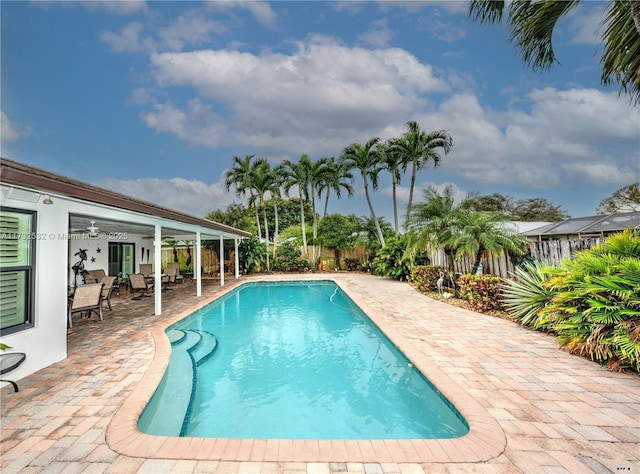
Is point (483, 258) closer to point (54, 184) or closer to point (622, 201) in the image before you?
point (54, 184)

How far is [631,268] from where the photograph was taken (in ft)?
14.3

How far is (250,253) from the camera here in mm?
20188

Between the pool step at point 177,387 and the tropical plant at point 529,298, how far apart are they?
247 inches

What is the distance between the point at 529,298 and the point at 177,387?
7.20 metres

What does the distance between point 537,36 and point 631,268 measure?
3.84 metres

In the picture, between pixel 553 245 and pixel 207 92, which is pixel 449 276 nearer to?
pixel 553 245

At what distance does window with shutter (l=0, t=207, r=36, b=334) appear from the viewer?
411 centimetres

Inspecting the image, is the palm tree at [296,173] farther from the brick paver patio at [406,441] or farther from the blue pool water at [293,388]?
the brick paver patio at [406,441]

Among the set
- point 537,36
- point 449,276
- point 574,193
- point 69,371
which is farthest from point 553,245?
point 574,193

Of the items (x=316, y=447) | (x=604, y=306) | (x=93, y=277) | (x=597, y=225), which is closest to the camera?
(x=316, y=447)

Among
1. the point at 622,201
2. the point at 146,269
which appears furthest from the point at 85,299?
the point at 622,201

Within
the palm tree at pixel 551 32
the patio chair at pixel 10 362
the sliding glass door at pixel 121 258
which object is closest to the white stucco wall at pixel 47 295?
the patio chair at pixel 10 362

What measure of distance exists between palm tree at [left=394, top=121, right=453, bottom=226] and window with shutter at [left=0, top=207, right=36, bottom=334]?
1790 cm

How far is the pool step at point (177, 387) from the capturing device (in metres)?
3.42
